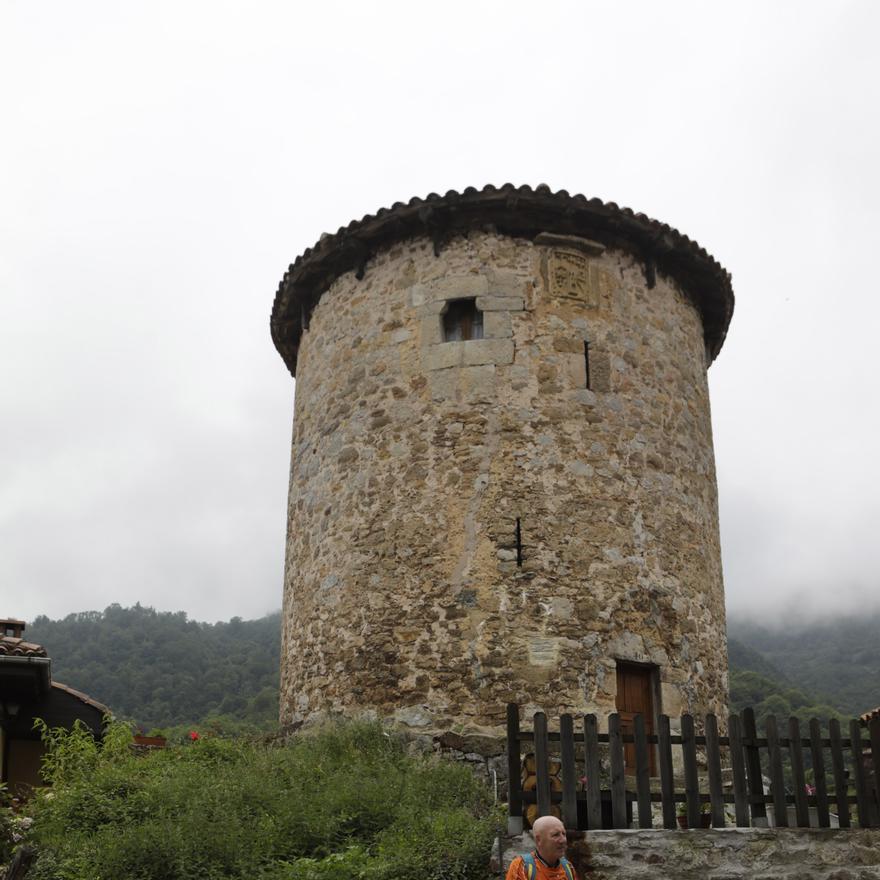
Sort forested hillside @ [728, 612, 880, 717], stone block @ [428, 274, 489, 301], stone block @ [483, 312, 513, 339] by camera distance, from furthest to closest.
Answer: forested hillside @ [728, 612, 880, 717], stone block @ [428, 274, 489, 301], stone block @ [483, 312, 513, 339]

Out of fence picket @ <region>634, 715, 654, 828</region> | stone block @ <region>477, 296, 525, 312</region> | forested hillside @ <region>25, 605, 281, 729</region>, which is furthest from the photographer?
forested hillside @ <region>25, 605, 281, 729</region>

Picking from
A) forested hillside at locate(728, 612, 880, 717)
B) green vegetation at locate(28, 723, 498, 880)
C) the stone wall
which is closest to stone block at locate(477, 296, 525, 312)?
green vegetation at locate(28, 723, 498, 880)

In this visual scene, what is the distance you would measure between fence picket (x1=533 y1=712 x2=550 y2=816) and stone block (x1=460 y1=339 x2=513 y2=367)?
5.12 metres

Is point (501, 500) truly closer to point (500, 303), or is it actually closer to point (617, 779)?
point (500, 303)

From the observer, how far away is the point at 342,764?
9594 millimetres

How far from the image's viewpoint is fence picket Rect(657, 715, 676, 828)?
7.48 m

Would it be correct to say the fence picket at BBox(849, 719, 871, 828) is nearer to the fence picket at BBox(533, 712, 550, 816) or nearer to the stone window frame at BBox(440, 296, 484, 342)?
the fence picket at BBox(533, 712, 550, 816)

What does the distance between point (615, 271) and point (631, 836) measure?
284 inches

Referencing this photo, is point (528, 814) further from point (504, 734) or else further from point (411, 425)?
point (411, 425)

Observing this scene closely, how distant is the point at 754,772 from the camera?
7824 mm

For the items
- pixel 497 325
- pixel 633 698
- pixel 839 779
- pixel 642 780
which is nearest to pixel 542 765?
pixel 642 780

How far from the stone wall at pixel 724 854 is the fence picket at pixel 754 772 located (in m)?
0.28

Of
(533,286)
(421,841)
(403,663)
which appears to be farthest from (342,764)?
(533,286)

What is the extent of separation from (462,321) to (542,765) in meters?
6.09
